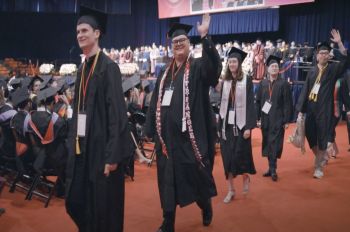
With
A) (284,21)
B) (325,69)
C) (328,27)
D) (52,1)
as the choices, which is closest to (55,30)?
(52,1)

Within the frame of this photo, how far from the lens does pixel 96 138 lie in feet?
8.46

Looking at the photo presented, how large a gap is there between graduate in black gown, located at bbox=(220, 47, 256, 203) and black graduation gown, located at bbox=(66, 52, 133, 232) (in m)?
1.94

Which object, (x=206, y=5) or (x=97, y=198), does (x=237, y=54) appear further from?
(x=206, y=5)

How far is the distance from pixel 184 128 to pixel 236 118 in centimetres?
Result: 126

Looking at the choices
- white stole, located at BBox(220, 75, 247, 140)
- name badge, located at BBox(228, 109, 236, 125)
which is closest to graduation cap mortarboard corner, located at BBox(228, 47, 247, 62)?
white stole, located at BBox(220, 75, 247, 140)

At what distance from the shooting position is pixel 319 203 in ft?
14.2

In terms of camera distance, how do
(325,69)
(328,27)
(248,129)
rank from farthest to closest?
(328,27) < (325,69) < (248,129)

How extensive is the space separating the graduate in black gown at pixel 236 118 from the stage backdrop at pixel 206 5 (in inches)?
457

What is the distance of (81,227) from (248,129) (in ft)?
7.34

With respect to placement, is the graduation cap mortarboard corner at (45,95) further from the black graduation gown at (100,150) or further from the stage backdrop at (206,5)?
the stage backdrop at (206,5)

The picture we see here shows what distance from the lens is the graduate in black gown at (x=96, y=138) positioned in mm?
2549

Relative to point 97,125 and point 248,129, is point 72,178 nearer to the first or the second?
point 97,125

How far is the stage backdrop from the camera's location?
51.5ft

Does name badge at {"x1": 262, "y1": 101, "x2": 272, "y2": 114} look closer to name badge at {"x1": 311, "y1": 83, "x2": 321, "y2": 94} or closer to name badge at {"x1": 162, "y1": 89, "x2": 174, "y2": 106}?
name badge at {"x1": 311, "y1": 83, "x2": 321, "y2": 94}
